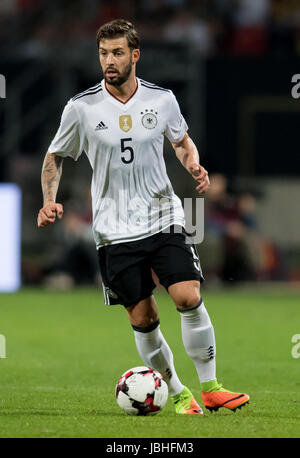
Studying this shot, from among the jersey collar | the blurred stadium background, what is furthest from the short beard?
the blurred stadium background

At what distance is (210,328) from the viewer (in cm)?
681

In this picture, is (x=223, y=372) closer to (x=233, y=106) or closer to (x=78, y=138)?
(x=78, y=138)

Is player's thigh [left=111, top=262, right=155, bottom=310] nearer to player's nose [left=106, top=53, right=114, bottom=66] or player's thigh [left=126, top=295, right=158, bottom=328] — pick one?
player's thigh [left=126, top=295, right=158, bottom=328]

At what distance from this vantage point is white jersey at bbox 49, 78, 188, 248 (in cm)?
683

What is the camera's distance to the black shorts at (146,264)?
6.74 meters

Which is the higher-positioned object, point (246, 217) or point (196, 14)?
point (196, 14)

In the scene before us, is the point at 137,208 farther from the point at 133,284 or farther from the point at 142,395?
the point at 142,395

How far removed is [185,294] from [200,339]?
0.33 metres

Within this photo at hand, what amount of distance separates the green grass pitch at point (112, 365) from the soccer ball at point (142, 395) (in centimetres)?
7

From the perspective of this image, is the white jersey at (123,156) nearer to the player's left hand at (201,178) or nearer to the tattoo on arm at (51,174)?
the tattoo on arm at (51,174)

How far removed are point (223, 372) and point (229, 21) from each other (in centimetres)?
1275

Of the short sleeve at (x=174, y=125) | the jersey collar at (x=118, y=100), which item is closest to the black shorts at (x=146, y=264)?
the short sleeve at (x=174, y=125)
